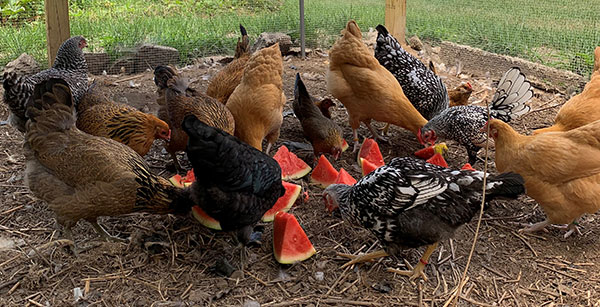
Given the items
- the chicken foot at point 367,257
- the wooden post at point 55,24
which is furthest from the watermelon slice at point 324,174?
the wooden post at point 55,24

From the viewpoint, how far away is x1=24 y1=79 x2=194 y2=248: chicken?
10.3 feet

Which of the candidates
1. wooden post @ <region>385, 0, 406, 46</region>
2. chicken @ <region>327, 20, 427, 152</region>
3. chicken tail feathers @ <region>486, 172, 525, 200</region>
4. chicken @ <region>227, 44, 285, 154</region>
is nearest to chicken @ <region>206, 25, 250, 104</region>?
chicken @ <region>227, 44, 285, 154</region>

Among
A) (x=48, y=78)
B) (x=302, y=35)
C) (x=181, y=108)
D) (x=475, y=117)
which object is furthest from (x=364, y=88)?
(x=302, y=35)

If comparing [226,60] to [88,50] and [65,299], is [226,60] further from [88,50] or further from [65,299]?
[65,299]

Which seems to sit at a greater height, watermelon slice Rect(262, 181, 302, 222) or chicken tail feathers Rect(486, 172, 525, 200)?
chicken tail feathers Rect(486, 172, 525, 200)

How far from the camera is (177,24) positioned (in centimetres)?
825

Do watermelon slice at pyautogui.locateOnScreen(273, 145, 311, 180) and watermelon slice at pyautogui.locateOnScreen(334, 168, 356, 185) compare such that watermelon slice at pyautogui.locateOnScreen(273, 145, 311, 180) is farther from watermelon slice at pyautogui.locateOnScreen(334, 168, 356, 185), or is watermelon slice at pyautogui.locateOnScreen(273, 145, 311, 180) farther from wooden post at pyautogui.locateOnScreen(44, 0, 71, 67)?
wooden post at pyautogui.locateOnScreen(44, 0, 71, 67)

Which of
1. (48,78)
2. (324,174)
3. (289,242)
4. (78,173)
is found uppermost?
(48,78)

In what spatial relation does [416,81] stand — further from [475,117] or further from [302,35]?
[302,35]

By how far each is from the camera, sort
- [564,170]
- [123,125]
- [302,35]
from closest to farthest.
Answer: [564,170], [123,125], [302,35]

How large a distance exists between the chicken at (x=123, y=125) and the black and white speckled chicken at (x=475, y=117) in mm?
2789

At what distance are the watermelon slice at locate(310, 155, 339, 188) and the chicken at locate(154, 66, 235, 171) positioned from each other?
0.93 m

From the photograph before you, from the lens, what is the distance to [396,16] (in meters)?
8.14

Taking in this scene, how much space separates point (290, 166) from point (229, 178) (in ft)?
5.06
